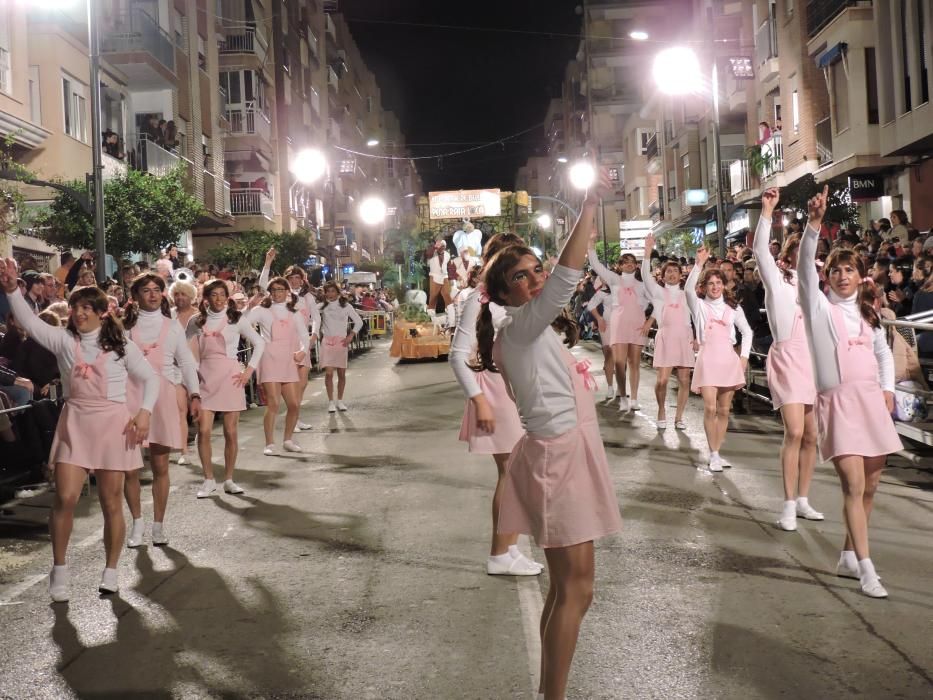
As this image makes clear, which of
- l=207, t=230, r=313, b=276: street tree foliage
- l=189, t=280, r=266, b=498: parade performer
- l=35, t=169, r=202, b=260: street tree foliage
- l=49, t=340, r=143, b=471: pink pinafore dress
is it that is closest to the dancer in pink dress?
l=49, t=340, r=143, b=471: pink pinafore dress

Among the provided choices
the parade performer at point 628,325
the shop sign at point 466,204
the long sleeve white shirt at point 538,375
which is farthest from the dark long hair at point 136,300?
the shop sign at point 466,204

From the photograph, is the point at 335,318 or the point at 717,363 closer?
the point at 717,363

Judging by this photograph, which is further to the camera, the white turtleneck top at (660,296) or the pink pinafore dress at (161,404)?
the white turtleneck top at (660,296)

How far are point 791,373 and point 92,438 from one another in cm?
463

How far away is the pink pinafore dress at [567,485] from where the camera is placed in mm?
4000

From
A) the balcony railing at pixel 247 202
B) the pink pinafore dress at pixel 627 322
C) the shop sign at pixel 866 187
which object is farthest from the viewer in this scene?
the balcony railing at pixel 247 202

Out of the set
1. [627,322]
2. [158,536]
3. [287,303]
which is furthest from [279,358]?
[627,322]

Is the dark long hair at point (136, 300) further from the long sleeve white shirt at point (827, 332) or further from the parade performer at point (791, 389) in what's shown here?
the long sleeve white shirt at point (827, 332)

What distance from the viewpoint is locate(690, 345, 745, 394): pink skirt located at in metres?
9.96

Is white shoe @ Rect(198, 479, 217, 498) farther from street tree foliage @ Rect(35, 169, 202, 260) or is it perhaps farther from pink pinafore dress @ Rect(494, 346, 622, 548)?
street tree foliage @ Rect(35, 169, 202, 260)

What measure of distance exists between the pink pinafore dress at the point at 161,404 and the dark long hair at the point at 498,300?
11.4 ft

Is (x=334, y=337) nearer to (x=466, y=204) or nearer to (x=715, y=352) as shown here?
(x=715, y=352)

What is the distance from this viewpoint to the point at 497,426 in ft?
21.6

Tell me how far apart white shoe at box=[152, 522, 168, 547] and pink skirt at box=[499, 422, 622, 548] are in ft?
14.1
